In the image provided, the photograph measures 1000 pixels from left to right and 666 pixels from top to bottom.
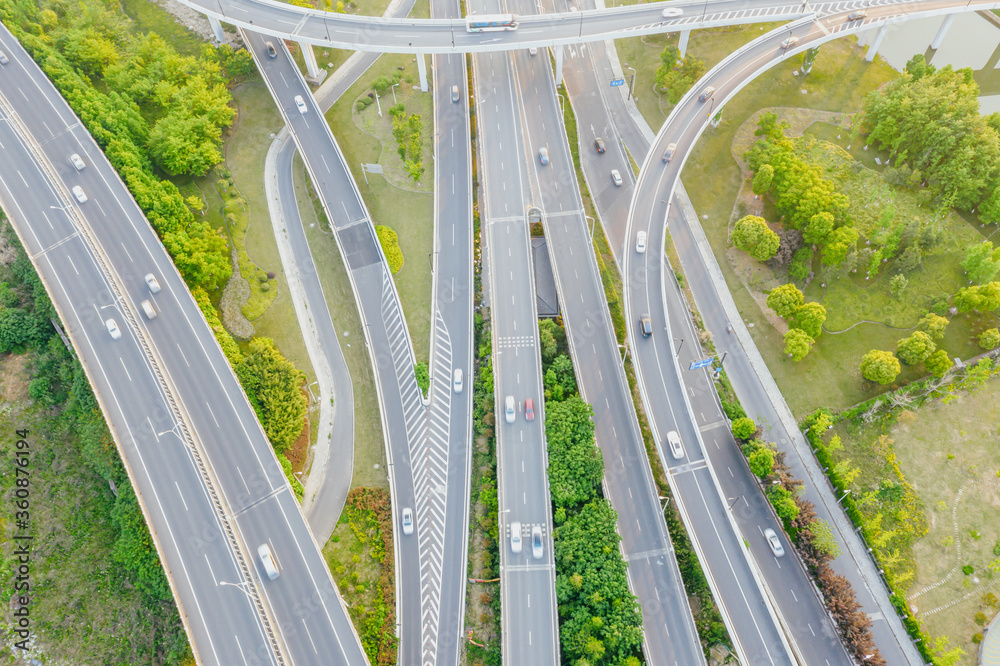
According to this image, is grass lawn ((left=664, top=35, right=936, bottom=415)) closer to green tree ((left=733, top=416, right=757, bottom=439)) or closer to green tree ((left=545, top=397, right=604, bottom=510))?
green tree ((left=733, top=416, right=757, bottom=439))

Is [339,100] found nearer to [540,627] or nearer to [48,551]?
[48,551]

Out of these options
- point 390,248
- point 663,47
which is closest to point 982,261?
point 663,47

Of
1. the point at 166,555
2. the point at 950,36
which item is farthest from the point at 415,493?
the point at 950,36

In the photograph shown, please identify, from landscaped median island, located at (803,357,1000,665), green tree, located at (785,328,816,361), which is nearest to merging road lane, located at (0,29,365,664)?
landscaped median island, located at (803,357,1000,665)

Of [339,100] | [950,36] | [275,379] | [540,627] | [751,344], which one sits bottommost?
[540,627]

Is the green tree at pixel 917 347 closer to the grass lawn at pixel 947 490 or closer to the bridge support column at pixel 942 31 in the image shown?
the grass lawn at pixel 947 490

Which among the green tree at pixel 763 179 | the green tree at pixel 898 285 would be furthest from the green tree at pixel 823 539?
the green tree at pixel 763 179

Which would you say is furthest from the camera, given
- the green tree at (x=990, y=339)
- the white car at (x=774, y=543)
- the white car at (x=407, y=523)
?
the green tree at (x=990, y=339)

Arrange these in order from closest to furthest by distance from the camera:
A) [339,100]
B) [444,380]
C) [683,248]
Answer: [444,380] < [683,248] < [339,100]
